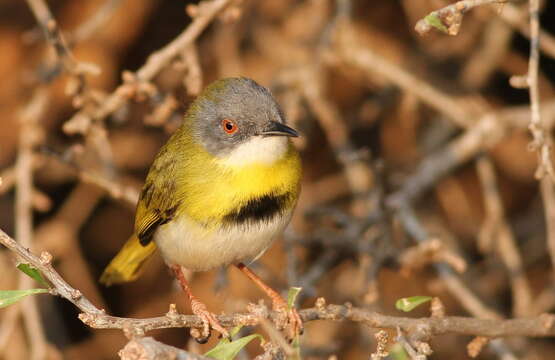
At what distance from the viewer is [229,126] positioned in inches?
148

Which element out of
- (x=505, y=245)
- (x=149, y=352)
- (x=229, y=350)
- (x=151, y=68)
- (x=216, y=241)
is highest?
(x=151, y=68)

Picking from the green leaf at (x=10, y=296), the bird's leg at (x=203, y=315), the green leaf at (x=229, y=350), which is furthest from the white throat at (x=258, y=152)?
the green leaf at (x=10, y=296)

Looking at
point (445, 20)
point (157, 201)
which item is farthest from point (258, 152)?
point (445, 20)

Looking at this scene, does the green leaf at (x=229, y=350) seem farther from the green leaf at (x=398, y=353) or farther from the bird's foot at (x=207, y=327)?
the green leaf at (x=398, y=353)

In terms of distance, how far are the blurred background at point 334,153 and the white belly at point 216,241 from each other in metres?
0.64

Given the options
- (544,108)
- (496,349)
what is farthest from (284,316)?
(544,108)

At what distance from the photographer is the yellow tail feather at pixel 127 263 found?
452 cm

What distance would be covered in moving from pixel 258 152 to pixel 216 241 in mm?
485

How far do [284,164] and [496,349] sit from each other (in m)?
1.72

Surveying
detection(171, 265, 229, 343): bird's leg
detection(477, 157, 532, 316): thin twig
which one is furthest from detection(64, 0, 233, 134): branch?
detection(477, 157, 532, 316): thin twig

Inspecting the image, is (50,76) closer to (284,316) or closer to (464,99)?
(284,316)

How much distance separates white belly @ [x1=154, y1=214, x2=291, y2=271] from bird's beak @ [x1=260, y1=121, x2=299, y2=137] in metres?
0.41

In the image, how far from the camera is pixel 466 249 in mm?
6340

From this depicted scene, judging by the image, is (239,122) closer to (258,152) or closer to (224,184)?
(258,152)
